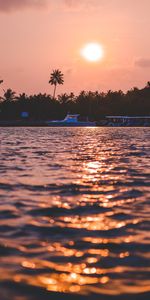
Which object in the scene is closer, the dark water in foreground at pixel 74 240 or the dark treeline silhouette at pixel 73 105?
the dark water in foreground at pixel 74 240

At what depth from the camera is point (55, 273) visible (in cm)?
670

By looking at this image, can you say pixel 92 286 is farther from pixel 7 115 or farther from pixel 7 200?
pixel 7 115

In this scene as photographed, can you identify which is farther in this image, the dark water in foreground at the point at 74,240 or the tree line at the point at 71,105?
the tree line at the point at 71,105

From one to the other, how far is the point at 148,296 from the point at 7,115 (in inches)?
6520

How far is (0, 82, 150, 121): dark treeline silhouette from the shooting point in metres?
168

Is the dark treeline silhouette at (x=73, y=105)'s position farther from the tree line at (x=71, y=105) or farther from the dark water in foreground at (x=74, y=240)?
the dark water in foreground at (x=74, y=240)

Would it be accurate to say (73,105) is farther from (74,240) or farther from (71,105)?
(74,240)

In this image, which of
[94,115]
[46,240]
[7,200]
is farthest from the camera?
[94,115]

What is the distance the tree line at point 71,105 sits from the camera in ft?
553

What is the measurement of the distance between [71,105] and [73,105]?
1.27 metres

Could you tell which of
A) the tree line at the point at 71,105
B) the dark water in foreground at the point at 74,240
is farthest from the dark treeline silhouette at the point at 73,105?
the dark water in foreground at the point at 74,240

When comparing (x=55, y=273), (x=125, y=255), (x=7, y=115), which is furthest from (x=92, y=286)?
(x=7, y=115)

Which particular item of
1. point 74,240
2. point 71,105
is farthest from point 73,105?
point 74,240

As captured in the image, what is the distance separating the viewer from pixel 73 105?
606 ft
